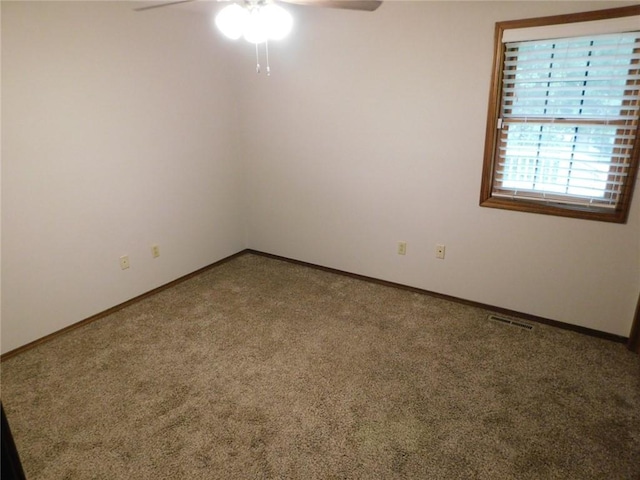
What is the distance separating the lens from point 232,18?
1752mm

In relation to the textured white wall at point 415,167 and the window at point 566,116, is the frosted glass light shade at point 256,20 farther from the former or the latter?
the window at point 566,116

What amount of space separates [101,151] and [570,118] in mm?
3149

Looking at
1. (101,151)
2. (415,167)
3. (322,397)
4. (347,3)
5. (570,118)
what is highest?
(347,3)

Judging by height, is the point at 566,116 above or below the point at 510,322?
above

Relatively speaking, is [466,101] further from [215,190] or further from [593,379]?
[215,190]

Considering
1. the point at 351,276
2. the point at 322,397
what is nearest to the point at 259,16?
the point at 322,397

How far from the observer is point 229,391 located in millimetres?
2215

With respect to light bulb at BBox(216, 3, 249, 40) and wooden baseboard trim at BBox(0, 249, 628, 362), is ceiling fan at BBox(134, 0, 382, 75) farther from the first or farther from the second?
wooden baseboard trim at BBox(0, 249, 628, 362)

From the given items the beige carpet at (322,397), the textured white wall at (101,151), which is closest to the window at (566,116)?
the beige carpet at (322,397)

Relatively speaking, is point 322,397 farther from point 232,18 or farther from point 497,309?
point 232,18

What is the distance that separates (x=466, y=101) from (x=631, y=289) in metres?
1.62

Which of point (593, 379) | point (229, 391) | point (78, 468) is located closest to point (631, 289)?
point (593, 379)

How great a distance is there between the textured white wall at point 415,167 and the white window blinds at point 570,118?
0.16 m

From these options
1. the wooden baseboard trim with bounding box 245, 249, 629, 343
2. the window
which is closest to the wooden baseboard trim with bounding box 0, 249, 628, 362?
the wooden baseboard trim with bounding box 245, 249, 629, 343
